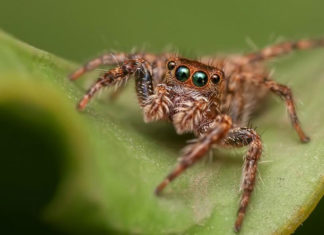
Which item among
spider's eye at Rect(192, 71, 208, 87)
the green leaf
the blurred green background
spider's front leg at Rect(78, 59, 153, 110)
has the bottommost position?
the green leaf

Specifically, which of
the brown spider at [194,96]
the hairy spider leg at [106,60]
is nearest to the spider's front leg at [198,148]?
the brown spider at [194,96]

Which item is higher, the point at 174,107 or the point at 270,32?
the point at 270,32

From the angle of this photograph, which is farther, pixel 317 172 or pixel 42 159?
pixel 317 172

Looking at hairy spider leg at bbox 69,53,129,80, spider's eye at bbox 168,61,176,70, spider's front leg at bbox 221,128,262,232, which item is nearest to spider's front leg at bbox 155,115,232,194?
spider's front leg at bbox 221,128,262,232

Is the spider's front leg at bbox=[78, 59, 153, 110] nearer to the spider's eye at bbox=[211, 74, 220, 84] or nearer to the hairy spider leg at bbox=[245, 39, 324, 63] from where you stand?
the spider's eye at bbox=[211, 74, 220, 84]

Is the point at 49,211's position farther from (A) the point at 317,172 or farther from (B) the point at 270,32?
(B) the point at 270,32

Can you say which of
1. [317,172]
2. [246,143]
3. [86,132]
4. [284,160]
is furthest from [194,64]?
[86,132]

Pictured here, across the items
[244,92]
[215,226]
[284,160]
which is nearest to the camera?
[215,226]
